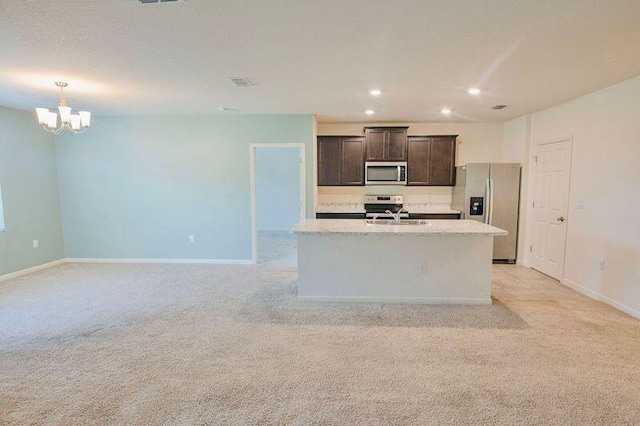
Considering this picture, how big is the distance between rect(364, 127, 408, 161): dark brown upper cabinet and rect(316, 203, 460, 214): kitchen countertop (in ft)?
2.99

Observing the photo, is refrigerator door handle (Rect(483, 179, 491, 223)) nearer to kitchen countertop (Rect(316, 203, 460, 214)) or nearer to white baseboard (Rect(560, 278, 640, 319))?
kitchen countertop (Rect(316, 203, 460, 214))

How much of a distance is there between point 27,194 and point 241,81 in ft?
13.6

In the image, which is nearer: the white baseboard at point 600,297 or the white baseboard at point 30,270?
the white baseboard at point 600,297

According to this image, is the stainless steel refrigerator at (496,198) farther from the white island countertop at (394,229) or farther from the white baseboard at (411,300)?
the white baseboard at (411,300)

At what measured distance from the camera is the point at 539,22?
211 centimetres

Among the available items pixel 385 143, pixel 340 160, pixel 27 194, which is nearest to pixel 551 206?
pixel 385 143

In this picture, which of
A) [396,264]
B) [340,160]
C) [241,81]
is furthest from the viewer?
[340,160]

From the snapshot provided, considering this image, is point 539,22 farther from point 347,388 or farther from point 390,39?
point 347,388

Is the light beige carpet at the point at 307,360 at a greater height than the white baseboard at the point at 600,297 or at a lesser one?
lesser

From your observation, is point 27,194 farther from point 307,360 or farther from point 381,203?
→ point 381,203

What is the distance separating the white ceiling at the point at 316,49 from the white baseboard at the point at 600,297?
7.77 feet

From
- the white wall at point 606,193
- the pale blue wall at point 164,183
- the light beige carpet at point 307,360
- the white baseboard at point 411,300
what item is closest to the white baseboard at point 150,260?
the pale blue wall at point 164,183

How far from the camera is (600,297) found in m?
3.71

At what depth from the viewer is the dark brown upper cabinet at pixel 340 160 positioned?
19.0ft
